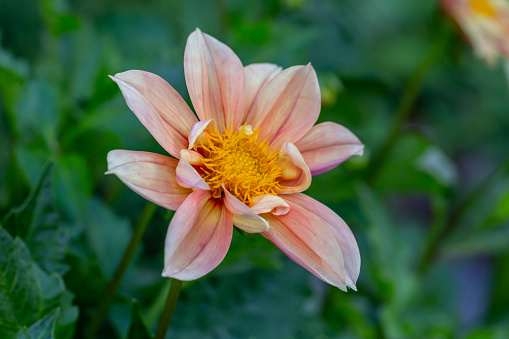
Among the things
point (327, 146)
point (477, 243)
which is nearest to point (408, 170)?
point (477, 243)

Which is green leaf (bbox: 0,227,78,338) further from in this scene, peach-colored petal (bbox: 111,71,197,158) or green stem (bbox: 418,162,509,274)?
green stem (bbox: 418,162,509,274)

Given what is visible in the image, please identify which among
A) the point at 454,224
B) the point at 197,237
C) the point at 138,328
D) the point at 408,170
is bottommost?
the point at 454,224

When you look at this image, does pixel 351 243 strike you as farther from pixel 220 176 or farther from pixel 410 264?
pixel 410 264

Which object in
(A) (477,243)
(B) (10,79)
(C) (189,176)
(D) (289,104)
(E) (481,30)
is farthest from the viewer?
(A) (477,243)

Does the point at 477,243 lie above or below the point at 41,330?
below

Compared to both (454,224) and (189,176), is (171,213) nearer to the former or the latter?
(189,176)

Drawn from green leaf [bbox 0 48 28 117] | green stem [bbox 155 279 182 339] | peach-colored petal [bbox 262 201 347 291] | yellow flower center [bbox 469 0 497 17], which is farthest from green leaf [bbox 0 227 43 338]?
yellow flower center [bbox 469 0 497 17]

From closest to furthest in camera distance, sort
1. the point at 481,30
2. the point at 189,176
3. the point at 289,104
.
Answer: the point at 189,176 < the point at 289,104 < the point at 481,30

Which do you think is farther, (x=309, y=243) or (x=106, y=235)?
(x=106, y=235)
